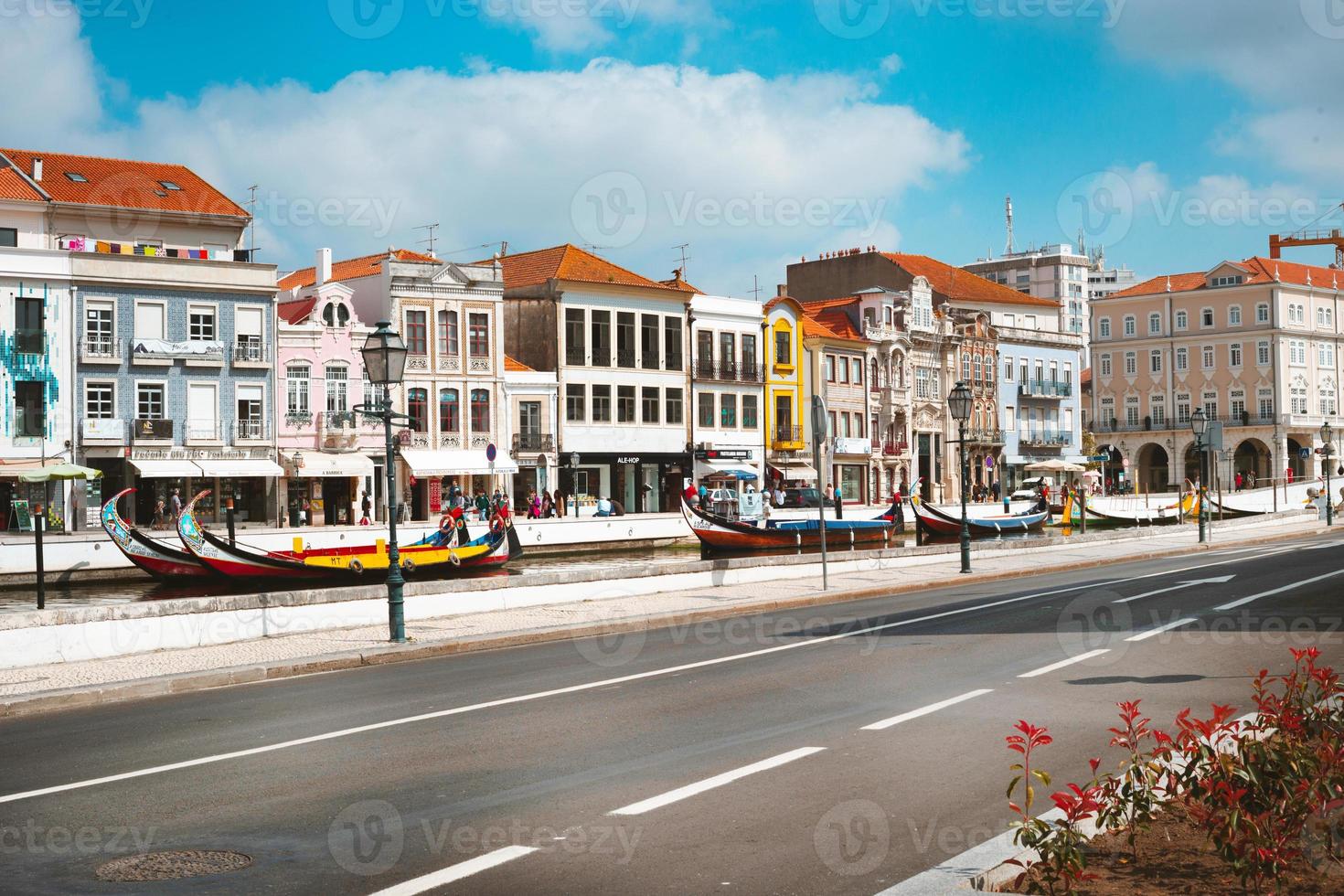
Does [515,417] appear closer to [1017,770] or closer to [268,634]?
[268,634]

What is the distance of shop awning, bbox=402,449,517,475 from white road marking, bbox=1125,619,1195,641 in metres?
42.1

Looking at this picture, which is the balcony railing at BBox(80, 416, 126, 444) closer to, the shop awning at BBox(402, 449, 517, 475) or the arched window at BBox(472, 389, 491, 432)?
the shop awning at BBox(402, 449, 517, 475)

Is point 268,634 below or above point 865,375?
below

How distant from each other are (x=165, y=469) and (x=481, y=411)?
14.9 m

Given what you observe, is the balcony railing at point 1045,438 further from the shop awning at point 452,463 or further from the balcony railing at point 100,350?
the balcony railing at point 100,350

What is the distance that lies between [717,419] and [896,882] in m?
65.8

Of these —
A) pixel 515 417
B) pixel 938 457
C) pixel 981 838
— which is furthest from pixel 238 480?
pixel 981 838

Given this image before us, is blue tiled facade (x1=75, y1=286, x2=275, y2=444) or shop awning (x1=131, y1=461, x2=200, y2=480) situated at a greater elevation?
blue tiled facade (x1=75, y1=286, x2=275, y2=444)

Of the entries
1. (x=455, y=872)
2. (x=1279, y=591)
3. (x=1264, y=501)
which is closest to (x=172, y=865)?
(x=455, y=872)

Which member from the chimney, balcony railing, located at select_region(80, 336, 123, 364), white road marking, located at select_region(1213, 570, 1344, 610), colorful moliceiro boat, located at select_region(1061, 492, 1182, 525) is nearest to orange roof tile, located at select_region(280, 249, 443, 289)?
the chimney

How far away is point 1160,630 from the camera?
17781mm

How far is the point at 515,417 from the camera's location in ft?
209

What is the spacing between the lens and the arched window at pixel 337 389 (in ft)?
193

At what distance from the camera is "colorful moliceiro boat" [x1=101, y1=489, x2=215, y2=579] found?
108 ft
